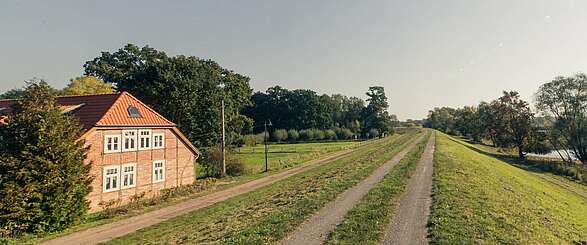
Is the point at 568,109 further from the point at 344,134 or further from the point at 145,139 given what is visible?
the point at 344,134

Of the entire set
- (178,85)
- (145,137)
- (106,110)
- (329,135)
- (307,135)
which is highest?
(178,85)

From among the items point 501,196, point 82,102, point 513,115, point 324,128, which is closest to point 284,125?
point 324,128

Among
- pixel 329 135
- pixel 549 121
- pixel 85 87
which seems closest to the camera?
pixel 85 87

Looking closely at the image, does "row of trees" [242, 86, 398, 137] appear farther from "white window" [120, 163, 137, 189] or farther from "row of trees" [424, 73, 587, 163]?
"white window" [120, 163, 137, 189]

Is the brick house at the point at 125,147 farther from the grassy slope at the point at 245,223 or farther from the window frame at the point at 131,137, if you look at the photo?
the grassy slope at the point at 245,223

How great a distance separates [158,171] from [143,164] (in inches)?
89.4

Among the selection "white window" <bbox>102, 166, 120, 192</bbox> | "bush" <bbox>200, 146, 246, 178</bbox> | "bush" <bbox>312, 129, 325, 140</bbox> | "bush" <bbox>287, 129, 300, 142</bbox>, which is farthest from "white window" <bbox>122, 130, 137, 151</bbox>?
"bush" <bbox>312, 129, 325, 140</bbox>

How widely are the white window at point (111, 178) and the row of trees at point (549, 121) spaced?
70.3 m

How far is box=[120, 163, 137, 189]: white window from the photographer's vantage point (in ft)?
96.4

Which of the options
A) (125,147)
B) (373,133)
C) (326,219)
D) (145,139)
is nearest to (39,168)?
(125,147)

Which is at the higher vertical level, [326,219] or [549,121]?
[549,121]

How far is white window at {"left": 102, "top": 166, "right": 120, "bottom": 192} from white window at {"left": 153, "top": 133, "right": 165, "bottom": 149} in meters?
4.88

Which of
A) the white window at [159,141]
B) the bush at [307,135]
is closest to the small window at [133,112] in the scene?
the white window at [159,141]

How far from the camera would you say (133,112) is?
31.7 meters
